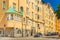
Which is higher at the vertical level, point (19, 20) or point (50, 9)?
point (50, 9)

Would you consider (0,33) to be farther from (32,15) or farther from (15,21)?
(32,15)

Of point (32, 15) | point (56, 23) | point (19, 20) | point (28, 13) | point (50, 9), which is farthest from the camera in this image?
point (56, 23)

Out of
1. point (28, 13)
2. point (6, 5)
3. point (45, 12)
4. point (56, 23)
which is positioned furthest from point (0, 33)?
point (56, 23)

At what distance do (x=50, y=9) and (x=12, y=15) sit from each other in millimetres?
36226

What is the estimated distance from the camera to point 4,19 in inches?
1357

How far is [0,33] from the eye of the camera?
112 ft

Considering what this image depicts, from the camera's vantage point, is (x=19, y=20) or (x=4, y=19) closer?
(x=4, y=19)

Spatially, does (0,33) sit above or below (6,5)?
below

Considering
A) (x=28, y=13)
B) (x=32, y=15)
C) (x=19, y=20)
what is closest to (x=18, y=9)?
(x=19, y=20)

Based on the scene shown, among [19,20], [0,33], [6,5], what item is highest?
[6,5]

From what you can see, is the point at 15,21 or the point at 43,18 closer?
the point at 15,21

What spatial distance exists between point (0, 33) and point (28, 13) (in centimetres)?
1077

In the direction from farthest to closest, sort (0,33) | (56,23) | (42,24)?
(56,23) < (42,24) < (0,33)

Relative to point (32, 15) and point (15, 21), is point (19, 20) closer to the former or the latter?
point (15, 21)
